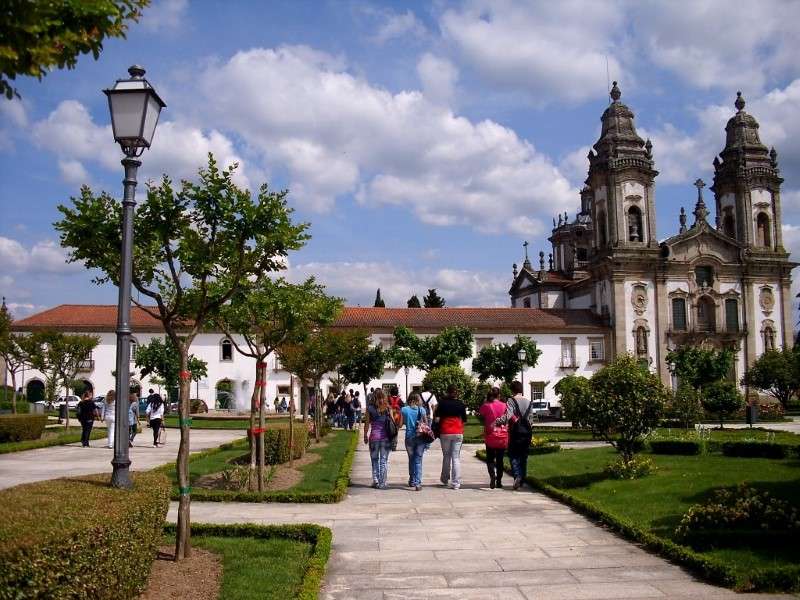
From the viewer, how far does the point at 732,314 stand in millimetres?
53656

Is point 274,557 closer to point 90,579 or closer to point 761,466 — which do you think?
point 90,579

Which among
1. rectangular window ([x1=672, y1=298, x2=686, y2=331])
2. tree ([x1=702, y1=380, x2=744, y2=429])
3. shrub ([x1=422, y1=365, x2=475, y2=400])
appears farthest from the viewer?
rectangular window ([x1=672, y1=298, x2=686, y2=331])

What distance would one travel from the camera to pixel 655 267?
51.7 metres

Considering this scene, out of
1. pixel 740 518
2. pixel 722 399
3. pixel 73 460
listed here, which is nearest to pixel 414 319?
pixel 722 399

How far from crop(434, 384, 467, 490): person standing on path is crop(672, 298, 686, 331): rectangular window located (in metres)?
43.6

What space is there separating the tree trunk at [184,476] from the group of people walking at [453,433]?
540 cm

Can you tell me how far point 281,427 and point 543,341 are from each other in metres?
37.9

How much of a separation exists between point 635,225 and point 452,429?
1715 inches

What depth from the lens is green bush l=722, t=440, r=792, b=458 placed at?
15.3 meters

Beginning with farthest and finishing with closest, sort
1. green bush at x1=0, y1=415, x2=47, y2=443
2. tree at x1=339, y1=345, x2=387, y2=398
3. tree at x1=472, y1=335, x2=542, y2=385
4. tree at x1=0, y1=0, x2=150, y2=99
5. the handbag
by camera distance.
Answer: tree at x1=472, y1=335, x2=542, y2=385, tree at x1=339, y1=345, x2=387, y2=398, green bush at x1=0, y1=415, x2=47, y2=443, the handbag, tree at x1=0, y1=0, x2=150, y2=99

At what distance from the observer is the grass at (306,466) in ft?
38.2

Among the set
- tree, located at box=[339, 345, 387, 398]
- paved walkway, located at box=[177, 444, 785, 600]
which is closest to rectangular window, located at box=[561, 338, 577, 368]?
tree, located at box=[339, 345, 387, 398]

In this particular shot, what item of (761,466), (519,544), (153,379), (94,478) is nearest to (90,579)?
(94,478)

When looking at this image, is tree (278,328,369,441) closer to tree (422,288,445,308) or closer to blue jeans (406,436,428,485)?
blue jeans (406,436,428,485)
